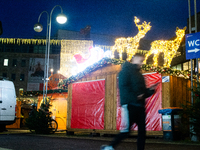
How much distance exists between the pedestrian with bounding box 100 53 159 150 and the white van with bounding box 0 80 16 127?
10548mm

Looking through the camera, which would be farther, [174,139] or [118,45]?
[118,45]

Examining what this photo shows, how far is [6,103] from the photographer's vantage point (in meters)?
14.4

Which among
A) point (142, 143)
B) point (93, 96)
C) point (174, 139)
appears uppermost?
point (93, 96)

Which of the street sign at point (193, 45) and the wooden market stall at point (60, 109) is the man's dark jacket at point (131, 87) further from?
the wooden market stall at point (60, 109)

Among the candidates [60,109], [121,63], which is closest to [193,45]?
[121,63]

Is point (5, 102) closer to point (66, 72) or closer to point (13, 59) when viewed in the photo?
point (66, 72)

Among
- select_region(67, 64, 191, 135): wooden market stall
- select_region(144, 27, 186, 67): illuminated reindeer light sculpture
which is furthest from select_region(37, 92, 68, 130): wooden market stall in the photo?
select_region(144, 27, 186, 67): illuminated reindeer light sculpture

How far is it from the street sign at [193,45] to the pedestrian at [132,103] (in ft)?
21.9

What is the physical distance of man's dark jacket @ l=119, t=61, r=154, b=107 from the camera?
486 cm

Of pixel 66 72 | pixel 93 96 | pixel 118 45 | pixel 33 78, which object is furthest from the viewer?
pixel 33 78

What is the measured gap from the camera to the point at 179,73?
1216 centimetres

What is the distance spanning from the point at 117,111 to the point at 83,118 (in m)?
2.29

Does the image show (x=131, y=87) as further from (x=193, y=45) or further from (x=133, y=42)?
(x=133, y=42)

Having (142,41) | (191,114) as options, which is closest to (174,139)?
(191,114)
